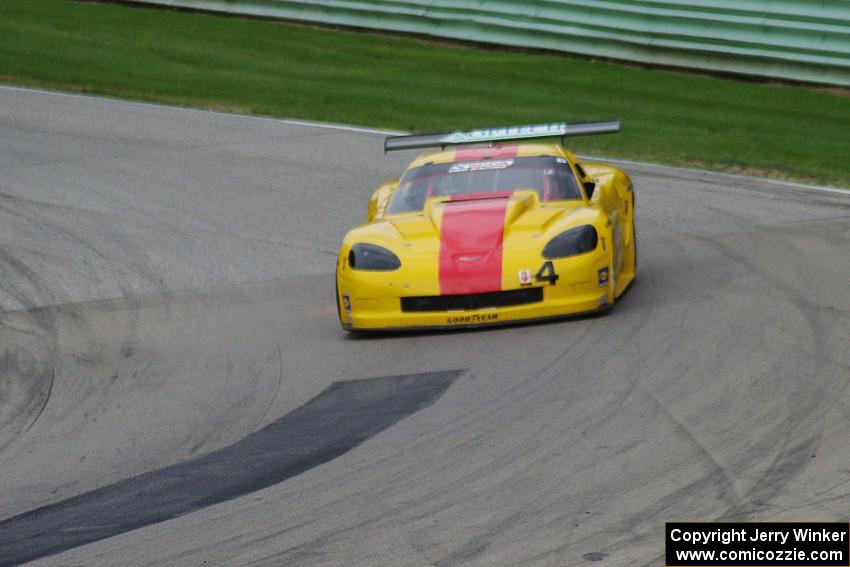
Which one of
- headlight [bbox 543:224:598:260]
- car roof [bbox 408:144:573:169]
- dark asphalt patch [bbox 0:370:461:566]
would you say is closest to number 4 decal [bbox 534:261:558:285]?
headlight [bbox 543:224:598:260]

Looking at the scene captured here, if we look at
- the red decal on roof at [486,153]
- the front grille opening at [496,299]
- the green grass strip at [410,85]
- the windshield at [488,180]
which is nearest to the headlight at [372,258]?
the front grille opening at [496,299]

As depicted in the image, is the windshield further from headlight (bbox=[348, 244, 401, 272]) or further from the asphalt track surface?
the asphalt track surface

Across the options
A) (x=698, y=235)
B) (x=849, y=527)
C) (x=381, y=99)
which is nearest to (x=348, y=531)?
(x=849, y=527)

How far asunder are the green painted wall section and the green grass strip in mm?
248

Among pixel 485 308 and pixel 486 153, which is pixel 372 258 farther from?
pixel 486 153

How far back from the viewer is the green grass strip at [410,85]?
16.4m

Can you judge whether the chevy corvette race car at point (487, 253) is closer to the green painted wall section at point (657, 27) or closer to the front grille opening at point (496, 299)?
the front grille opening at point (496, 299)

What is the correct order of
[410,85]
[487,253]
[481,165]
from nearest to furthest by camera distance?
[487,253] < [481,165] < [410,85]

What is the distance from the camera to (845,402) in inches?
280

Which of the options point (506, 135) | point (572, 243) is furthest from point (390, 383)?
point (506, 135)

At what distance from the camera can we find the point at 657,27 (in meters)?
19.9

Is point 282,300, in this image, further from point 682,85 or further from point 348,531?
point 682,85

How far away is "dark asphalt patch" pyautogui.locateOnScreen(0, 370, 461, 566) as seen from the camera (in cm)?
611

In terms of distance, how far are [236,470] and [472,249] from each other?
10.0ft
